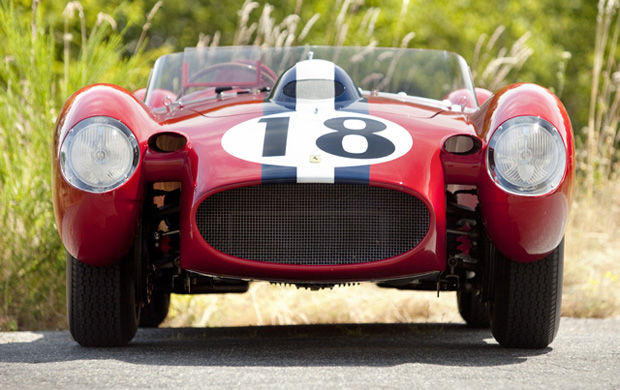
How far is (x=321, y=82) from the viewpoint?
13.4ft

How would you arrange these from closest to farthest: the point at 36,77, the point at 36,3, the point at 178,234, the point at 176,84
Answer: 1. the point at 178,234
2. the point at 176,84
3. the point at 36,77
4. the point at 36,3

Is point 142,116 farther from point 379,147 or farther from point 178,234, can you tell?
point 379,147

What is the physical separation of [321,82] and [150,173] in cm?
86

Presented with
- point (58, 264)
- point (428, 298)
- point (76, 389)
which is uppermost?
point (76, 389)

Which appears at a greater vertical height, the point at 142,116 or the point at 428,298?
the point at 142,116

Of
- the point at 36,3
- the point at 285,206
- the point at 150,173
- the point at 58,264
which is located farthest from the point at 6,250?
the point at 285,206

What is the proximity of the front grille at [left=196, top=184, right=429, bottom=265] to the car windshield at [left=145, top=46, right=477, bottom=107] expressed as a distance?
159cm

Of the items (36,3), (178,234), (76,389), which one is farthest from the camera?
(36,3)

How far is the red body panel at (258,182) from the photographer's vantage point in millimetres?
3469

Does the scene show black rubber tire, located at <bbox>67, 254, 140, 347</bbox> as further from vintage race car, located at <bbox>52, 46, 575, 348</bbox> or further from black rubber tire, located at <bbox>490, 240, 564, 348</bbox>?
black rubber tire, located at <bbox>490, 240, 564, 348</bbox>

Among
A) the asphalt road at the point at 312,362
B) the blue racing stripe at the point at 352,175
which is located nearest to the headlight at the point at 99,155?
the asphalt road at the point at 312,362

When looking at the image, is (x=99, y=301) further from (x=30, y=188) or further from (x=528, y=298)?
(x=30, y=188)

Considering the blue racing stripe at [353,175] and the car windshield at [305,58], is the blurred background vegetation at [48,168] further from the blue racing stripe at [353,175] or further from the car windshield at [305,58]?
the blue racing stripe at [353,175]

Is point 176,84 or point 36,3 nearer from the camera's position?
point 176,84
